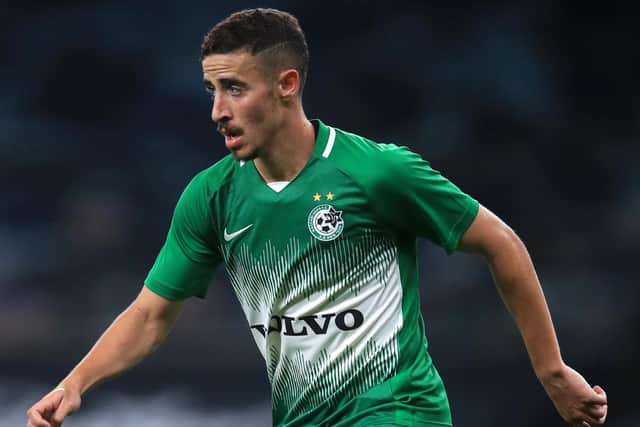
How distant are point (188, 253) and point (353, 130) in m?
3.18

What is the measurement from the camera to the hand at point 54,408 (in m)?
3.51

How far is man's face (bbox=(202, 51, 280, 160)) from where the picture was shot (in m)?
3.64

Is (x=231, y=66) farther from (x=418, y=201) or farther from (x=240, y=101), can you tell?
(x=418, y=201)

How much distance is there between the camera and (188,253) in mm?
3938

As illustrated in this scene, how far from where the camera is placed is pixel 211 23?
23.1ft

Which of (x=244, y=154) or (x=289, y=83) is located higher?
(x=289, y=83)

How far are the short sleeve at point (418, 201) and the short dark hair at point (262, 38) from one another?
433 mm

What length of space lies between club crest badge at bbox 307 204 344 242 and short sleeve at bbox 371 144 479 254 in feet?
0.42

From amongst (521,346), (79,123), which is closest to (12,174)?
(79,123)

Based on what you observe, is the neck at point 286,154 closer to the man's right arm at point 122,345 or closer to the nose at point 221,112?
the nose at point 221,112

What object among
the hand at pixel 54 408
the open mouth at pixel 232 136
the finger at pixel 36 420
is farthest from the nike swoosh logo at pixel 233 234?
the finger at pixel 36 420

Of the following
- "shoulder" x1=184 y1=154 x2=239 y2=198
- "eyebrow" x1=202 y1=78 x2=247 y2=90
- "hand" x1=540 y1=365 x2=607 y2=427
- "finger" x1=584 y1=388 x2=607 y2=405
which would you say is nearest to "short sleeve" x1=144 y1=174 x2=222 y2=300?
"shoulder" x1=184 y1=154 x2=239 y2=198

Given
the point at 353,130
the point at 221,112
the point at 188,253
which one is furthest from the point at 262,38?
the point at 353,130

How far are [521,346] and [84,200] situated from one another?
2.54 meters
